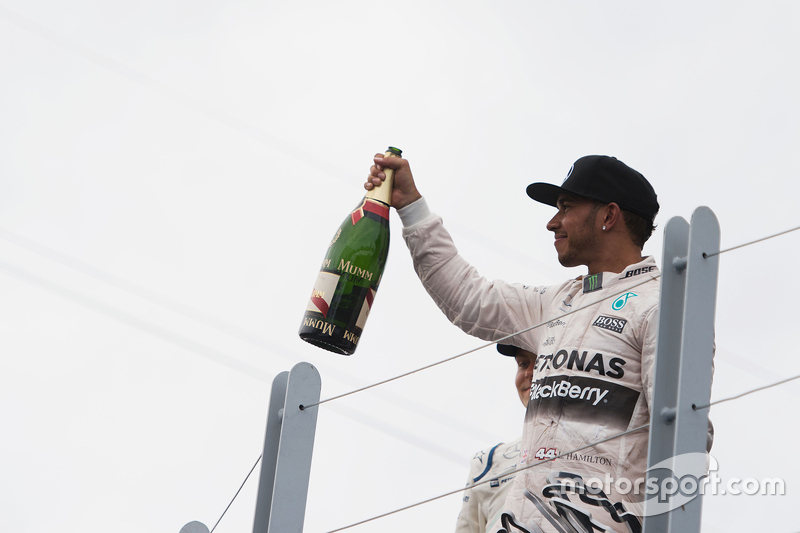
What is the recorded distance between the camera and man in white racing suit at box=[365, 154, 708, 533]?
1726 mm

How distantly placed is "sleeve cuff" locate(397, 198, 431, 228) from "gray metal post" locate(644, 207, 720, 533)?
41.0 inches

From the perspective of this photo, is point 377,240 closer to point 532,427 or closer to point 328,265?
point 328,265

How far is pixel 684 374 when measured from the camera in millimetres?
1314

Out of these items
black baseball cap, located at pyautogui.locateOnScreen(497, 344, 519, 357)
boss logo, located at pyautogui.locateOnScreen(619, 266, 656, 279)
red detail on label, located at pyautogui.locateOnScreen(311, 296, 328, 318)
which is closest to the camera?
boss logo, located at pyautogui.locateOnScreen(619, 266, 656, 279)

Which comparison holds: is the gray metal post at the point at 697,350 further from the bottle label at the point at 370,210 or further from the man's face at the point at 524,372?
the man's face at the point at 524,372

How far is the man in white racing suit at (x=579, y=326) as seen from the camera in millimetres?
1726

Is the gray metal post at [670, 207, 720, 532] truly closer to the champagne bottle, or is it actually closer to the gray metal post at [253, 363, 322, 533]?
the gray metal post at [253, 363, 322, 533]

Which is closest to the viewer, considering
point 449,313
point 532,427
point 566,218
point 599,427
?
point 599,427

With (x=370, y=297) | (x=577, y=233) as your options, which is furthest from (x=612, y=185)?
(x=370, y=297)

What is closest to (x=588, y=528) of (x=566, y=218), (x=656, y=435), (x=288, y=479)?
(x=656, y=435)

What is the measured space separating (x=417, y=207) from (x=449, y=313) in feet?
0.93

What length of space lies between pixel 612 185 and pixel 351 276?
0.64 m

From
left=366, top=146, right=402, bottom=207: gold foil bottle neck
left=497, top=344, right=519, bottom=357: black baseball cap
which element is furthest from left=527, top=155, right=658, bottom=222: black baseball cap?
left=497, top=344, right=519, bottom=357: black baseball cap

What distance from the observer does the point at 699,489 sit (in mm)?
1275
